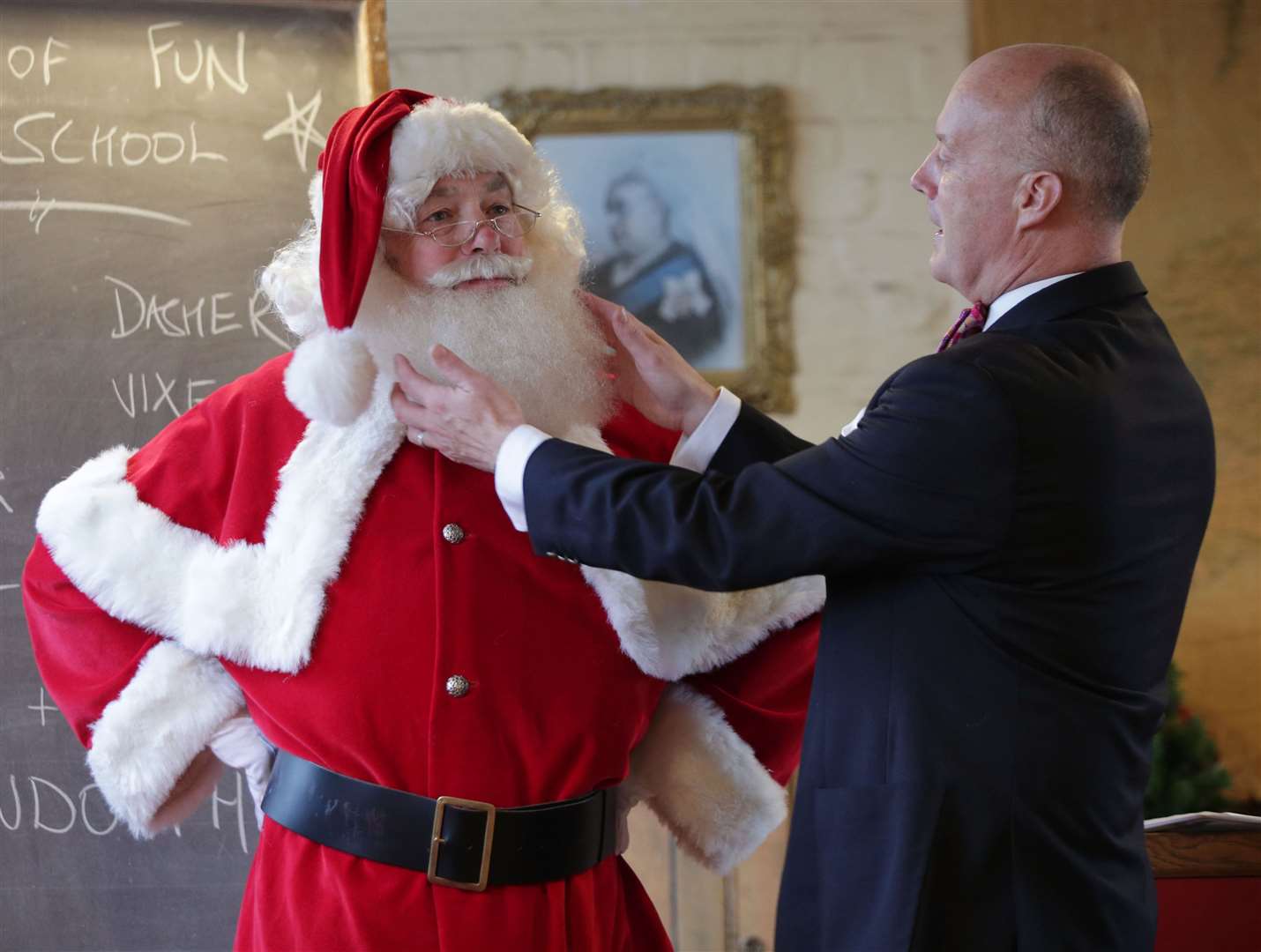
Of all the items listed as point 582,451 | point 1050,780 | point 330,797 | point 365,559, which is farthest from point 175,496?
point 1050,780

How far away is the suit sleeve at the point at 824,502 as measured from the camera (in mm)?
1496

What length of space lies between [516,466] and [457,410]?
0.54ft

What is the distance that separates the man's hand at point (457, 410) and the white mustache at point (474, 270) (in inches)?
5.3

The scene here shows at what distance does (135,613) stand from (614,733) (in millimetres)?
691

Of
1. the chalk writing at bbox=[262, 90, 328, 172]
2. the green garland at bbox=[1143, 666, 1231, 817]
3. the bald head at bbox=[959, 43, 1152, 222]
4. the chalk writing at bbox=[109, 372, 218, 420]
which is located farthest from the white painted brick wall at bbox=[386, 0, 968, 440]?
the bald head at bbox=[959, 43, 1152, 222]

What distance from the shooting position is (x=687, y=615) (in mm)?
2006

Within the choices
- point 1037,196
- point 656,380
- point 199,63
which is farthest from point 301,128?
point 1037,196

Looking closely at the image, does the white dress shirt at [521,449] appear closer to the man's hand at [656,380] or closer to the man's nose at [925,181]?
the man's nose at [925,181]

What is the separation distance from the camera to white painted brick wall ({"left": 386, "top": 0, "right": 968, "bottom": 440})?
459cm

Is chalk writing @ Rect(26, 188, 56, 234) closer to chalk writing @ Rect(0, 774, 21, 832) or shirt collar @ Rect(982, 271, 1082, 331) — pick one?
chalk writing @ Rect(0, 774, 21, 832)

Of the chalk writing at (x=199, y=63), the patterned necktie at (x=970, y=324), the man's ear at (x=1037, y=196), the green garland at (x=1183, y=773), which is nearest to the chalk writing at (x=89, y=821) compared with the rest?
the chalk writing at (x=199, y=63)

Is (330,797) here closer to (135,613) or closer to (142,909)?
(135,613)

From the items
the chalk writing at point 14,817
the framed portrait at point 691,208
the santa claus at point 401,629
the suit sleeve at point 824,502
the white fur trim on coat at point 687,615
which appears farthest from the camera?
the framed portrait at point 691,208

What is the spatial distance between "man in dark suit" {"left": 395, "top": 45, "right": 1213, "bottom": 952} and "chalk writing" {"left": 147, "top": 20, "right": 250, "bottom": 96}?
4.21ft
